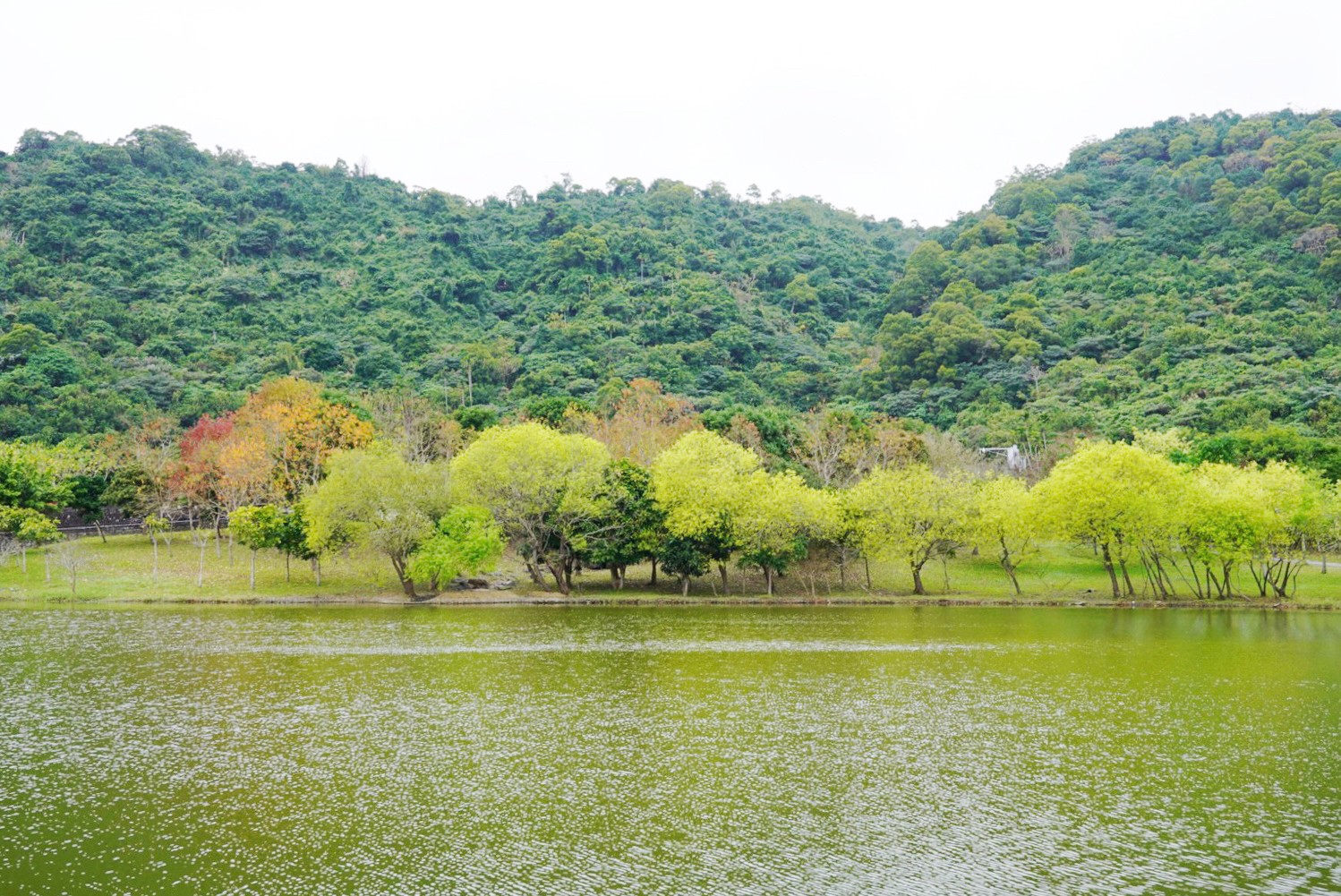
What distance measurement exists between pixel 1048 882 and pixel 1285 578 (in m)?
52.9

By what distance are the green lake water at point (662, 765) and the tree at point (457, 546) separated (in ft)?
50.2

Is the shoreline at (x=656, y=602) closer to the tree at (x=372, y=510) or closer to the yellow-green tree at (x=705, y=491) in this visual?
the tree at (x=372, y=510)

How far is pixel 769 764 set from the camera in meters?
24.2

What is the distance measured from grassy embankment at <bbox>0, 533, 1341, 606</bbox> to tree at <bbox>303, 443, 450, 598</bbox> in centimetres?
357

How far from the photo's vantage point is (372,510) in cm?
5972

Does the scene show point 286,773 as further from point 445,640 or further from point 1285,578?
point 1285,578

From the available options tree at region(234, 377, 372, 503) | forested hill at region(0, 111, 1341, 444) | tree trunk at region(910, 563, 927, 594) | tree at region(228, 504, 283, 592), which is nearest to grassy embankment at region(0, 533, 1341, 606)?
tree trunk at region(910, 563, 927, 594)

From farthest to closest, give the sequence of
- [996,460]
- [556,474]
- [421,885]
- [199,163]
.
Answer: [199,163] < [996,460] < [556,474] < [421,885]

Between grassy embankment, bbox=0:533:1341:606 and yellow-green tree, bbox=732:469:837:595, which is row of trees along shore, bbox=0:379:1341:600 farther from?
grassy embankment, bbox=0:533:1341:606

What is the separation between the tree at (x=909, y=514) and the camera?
6231 centimetres

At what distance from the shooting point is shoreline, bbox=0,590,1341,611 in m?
57.6

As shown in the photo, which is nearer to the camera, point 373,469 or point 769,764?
point 769,764

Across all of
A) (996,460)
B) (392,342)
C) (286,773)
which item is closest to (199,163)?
(392,342)

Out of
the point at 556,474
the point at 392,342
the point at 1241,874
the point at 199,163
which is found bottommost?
the point at 1241,874
